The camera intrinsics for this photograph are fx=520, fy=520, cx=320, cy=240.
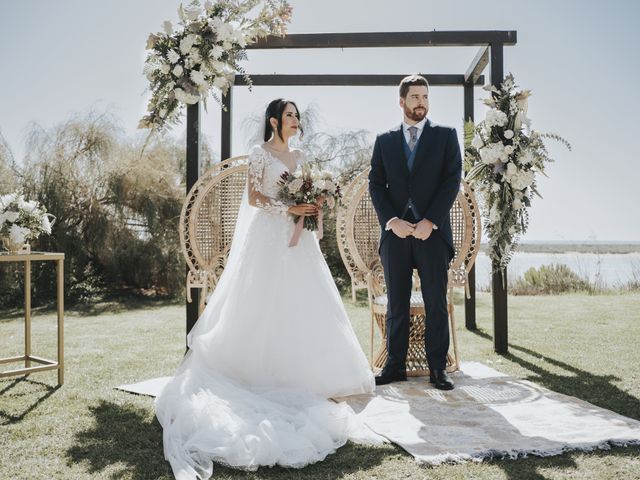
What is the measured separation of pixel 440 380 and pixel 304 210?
1.60m

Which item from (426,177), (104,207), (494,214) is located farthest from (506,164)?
(104,207)

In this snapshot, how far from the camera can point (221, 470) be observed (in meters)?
2.33

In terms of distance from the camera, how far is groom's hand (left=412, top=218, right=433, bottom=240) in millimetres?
3756

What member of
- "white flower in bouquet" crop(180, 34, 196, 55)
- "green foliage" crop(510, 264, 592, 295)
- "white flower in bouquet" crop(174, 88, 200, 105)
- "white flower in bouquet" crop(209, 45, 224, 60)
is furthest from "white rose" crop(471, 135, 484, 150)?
"green foliage" crop(510, 264, 592, 295)

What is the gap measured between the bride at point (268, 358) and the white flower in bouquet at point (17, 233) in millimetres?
1402

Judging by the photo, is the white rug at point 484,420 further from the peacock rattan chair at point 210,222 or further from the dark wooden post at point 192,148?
the dark wooden post at point 192,148

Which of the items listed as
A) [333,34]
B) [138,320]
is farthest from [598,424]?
[138,320]

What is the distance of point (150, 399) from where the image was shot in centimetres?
345

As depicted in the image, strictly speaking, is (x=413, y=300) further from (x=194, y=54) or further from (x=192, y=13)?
(x=192, y=13)

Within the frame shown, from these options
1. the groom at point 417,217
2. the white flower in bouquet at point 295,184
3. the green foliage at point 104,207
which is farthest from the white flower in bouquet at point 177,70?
the green foliage at point 104,207

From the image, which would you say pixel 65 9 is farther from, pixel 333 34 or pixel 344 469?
pixel 344 469

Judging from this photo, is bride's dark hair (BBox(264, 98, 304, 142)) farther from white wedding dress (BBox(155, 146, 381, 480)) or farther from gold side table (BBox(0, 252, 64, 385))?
gold side table (BBox(0, 252, 64, 385))

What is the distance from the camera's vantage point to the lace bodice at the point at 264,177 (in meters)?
3.88

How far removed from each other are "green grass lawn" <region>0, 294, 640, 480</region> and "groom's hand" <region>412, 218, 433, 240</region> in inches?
56.3
